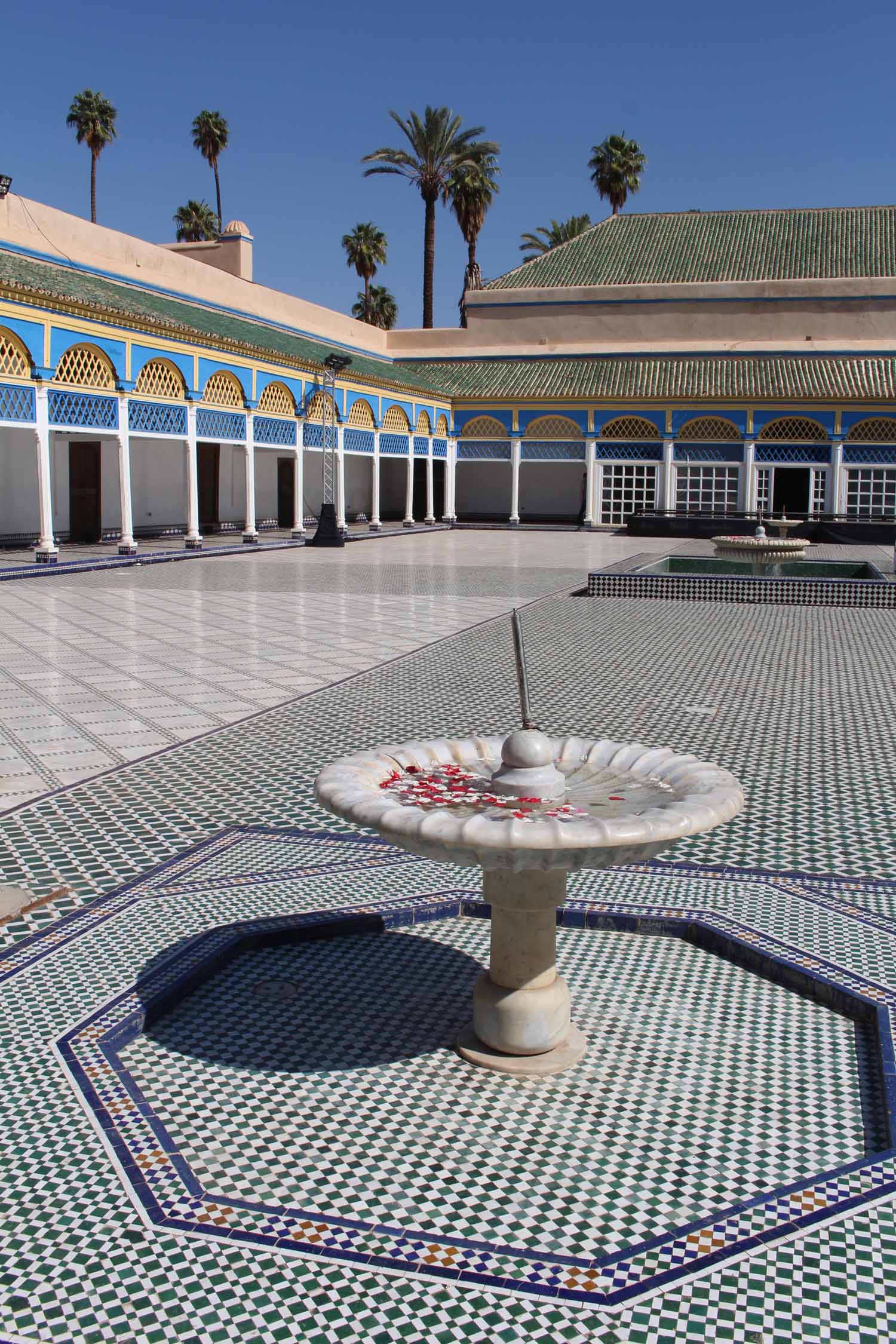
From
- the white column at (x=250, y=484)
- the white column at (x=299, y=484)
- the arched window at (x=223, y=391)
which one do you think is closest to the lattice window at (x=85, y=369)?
the arched window at (x=223, y=391)

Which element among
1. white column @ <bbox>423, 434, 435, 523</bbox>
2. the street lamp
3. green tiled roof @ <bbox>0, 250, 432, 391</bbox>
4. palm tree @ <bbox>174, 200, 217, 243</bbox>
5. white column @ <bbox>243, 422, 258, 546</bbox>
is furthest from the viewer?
palm tree @ <bbox>174, 200, 217, 243</bbox>

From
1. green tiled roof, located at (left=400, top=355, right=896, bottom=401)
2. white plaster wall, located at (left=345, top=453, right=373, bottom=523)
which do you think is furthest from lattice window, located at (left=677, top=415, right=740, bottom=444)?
white plaster wall, located at (left=345, top=453, right=373, bottom=523)

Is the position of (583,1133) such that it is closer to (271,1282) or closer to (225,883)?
(271,1282)

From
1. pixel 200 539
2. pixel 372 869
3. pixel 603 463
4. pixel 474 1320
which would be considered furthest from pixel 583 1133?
pixel 603 463

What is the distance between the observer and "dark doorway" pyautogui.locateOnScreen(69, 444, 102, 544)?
2038cm

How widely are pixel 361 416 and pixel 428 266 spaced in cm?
1653

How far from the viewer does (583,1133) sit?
2.62m

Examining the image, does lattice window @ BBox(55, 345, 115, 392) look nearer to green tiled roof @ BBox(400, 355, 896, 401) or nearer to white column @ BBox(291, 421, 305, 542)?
white column @ BBox(291, 421, 305, 542)

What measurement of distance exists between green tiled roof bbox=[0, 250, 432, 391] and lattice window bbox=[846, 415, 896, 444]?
35.4 ft

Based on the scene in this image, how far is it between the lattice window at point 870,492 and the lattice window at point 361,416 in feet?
38.5

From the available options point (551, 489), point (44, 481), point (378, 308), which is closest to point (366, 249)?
point (378, 308)

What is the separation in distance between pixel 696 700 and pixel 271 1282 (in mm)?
5692

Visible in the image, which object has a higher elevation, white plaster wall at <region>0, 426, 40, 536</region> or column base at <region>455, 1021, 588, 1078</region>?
white plaster wall at <region>0, 426, 40, 536</region>

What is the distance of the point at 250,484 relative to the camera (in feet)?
69.5
